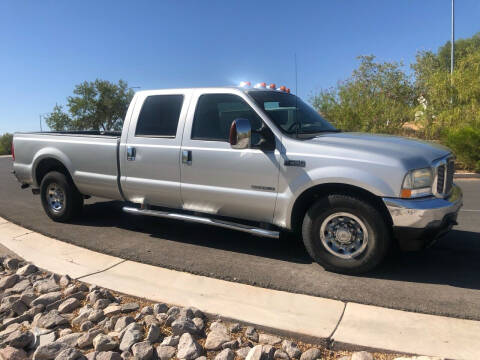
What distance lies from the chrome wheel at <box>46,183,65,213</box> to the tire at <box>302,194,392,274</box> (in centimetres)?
403

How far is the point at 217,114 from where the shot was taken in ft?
16.3

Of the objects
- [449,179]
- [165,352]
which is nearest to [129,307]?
[165,352]

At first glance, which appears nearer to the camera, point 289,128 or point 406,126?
point 289,128

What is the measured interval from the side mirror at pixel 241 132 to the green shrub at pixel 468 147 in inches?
433

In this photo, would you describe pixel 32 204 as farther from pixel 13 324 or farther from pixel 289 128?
pixel 289 128

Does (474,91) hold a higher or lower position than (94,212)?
higher

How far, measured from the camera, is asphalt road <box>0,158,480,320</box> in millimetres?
3721

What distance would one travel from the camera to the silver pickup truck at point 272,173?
3.88 m

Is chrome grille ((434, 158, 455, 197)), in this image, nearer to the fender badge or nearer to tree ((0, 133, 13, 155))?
the fender badge

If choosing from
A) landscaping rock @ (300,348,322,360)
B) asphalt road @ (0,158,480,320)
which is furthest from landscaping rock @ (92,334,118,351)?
asphalt road @ (0,158,480,320)

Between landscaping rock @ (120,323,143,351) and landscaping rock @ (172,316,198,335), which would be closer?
landscaping rock @ (120,323,143,351)

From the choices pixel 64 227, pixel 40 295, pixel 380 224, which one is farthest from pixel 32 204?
pixel 380 224

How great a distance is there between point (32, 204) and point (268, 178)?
19.3 feet

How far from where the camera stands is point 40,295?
3820 mm
